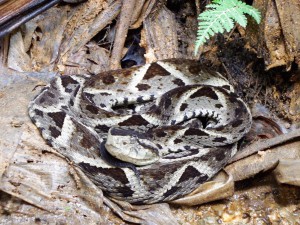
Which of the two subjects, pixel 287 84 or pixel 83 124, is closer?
pixel 83 124

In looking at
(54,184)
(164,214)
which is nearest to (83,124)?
(54,184)

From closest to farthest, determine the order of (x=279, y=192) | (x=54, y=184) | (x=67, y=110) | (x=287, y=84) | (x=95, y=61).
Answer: (x=54, y=184)
(x=279, y=192)
(x=67, y=110)
(x=287, y=84)
(x=95, y=61)

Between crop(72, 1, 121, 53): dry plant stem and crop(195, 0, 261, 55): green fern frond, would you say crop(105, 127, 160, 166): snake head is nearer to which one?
crop(195, 0, 261, 55): green fern frond

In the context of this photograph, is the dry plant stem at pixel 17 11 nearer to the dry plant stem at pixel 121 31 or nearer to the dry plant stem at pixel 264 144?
the dry plant stem at pixel 121 31

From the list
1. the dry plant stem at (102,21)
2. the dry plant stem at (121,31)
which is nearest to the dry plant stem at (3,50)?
the dry plant stem at (102,21)

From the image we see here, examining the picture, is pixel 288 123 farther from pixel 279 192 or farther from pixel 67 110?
pixel 67 110

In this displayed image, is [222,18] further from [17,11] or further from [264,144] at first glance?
[17,11]

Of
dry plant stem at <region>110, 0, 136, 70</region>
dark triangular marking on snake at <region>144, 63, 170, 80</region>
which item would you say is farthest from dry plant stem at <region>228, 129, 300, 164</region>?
dry plant stem at <region>110, 0, 136, 70</region>
